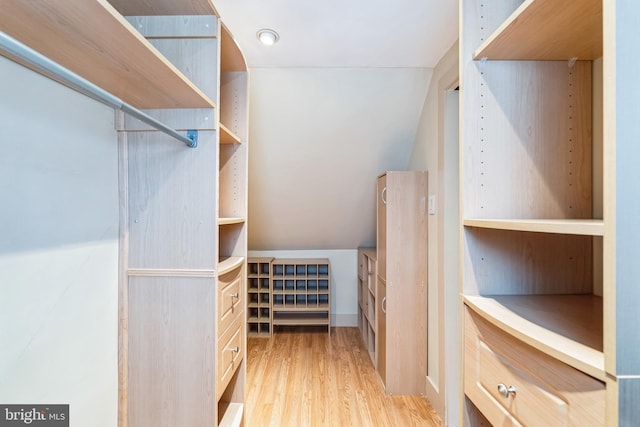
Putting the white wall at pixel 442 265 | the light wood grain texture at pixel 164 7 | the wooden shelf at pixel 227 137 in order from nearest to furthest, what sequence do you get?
the light wood grain texture at pixel 164 7 → the wooden shelf at pixel 227 137 → the white wall at pixel 442 265

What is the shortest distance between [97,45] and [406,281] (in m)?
2.06

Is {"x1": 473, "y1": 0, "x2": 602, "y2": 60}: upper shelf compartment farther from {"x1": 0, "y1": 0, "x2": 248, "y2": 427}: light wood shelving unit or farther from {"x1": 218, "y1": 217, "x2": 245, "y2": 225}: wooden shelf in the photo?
{"x1": 218, "y1": 217, "x2": 245, "y2": 225}: wooden shelf

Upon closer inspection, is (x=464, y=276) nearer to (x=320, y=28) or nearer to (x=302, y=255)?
(x=320, y=28)

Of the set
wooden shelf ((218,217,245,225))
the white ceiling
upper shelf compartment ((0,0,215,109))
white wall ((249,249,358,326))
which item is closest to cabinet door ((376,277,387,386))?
white wall ((249,249,358,326))

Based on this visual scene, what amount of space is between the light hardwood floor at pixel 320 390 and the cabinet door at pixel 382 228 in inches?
33.6

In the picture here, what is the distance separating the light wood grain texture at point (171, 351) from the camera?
3.70ft

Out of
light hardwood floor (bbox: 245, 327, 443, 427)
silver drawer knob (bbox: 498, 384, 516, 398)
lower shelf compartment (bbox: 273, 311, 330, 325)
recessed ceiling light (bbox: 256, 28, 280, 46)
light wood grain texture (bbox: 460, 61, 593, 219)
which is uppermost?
recessed ceiling light (bbox: 256, 28, 280, 46)

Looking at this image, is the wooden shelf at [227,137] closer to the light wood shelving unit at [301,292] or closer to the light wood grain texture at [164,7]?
the light wood grain texture at [164,7]

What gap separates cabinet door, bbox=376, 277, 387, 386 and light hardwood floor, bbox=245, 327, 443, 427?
0.11 m

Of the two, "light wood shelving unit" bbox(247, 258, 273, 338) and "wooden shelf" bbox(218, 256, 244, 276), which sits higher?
"wooden shelf" bbox(218, 256, 244, 276)

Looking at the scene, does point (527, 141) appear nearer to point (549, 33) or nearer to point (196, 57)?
point (549, 33)

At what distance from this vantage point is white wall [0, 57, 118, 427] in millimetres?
726

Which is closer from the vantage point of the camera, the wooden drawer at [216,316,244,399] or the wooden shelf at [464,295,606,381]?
the wooden shelf at [464,295,606,381]

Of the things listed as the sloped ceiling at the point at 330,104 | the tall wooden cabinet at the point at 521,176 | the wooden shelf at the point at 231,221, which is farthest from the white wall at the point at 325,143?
the tall wooden cabinet at the point at 521,176
